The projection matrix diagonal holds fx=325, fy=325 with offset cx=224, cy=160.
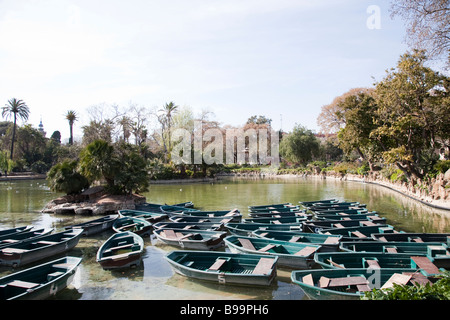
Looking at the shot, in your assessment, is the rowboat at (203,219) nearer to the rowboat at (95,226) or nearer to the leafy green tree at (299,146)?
the rowboat at (95,226)

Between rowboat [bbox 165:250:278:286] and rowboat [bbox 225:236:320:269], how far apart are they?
0.55 m

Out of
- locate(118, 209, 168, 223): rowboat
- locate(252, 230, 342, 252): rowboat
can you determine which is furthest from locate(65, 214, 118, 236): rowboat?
locate(252, 230, 342, 252): rowboat

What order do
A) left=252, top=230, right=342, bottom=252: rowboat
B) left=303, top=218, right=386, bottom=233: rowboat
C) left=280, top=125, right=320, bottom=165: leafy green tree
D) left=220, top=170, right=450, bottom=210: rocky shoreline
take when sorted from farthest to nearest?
left=280, top=125, right=320, bottom=165: leafy green tree < left=220, top=170, right=450, bottom=210: rocky shoreline < left=303, top=218, right=386, bottom=233: rowboat < left=252, top=230, right=342, bottom=252: rowboat

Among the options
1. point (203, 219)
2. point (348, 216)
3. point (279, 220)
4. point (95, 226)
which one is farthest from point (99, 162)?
point (348, 216)

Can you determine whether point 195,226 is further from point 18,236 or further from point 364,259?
point 364,259

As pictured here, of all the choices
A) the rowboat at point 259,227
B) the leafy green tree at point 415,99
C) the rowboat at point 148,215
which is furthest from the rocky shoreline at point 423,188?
the rowboat at point 148,215

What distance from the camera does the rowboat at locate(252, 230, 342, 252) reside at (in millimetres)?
9383

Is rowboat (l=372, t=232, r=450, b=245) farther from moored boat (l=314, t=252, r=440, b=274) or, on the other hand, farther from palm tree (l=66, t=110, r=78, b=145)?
palm tree (l=66, t=110, r=78, b=145)

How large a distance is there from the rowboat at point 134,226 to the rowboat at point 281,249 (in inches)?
171

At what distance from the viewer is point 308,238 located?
1035cm

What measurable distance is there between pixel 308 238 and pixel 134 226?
7.41 metres

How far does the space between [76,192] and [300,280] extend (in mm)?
17851
